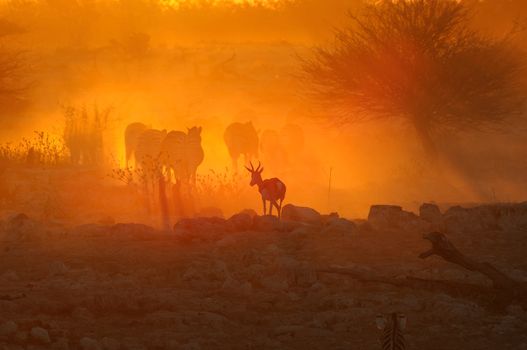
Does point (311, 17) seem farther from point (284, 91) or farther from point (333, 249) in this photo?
point (333, 249)

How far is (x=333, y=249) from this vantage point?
34.2 feet

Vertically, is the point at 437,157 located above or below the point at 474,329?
above

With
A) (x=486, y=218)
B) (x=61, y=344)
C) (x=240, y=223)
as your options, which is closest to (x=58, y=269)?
(x=61, y=344)

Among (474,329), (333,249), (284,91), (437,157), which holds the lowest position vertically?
(474,329)

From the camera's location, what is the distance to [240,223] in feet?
38.9

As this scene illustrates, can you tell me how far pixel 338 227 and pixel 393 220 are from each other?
85cm

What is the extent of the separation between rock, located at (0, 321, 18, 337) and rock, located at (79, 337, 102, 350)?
525 millimetres

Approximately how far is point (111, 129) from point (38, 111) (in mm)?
7035

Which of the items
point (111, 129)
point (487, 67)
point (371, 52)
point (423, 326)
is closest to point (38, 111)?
point (111, 129)

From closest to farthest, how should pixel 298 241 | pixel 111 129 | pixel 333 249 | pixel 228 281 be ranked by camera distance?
pixel 228 281
pixel 333 249
pixel 298 241
pixel 111 129

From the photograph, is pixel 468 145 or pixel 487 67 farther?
pixel 468 145

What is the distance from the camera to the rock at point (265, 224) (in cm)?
1191

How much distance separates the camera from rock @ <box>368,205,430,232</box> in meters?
12.0

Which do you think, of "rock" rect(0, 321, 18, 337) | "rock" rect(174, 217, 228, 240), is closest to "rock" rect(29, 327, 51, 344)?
"rock" rect(0, 321, 18, 337)
